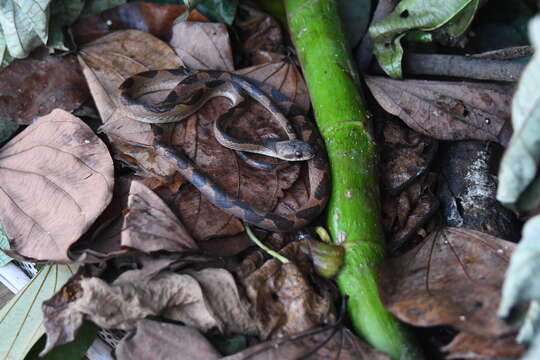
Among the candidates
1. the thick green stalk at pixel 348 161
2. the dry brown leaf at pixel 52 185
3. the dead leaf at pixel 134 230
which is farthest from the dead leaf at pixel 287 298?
the dry brown leaf at pixel 52 185

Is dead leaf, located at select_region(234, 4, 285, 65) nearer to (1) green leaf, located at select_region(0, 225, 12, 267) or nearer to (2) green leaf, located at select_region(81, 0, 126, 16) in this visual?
(2) green leaf, located at select_region(81, 0, 126, 16)

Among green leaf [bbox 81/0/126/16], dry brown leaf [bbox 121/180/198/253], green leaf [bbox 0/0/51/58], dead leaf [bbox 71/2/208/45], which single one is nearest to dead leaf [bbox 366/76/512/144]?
dry brown leaf [bbox 121/180/198/253]

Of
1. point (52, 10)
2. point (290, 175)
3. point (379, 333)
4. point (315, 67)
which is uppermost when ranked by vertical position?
point (52, 10)

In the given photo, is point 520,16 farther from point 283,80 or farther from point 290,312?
point 290,312

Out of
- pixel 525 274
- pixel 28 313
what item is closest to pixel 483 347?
pixel 525 274

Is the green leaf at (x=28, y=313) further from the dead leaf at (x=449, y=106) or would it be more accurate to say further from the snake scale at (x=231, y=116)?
the dead leaf at (x=449, y=106)

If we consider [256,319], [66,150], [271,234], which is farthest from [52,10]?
[256,319]
